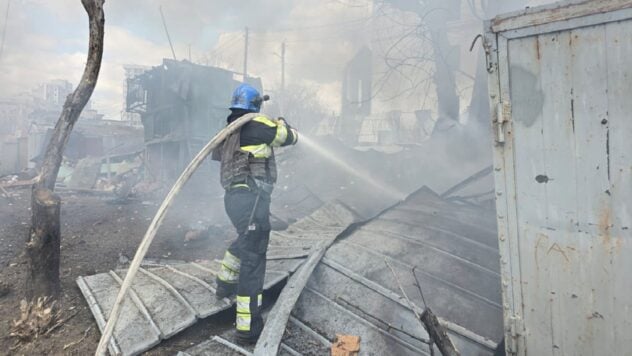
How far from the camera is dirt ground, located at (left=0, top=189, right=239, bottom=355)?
2.53 metres

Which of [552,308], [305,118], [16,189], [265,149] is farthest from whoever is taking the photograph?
[305,118]

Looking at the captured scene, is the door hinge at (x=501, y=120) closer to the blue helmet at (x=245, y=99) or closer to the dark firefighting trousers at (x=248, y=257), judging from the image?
the dark firefighting trousers at (x=248, y=257)

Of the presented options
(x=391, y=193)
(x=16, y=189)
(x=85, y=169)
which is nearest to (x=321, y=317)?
(x=391, y=193)

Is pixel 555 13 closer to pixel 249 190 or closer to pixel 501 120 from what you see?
pixel 501 120

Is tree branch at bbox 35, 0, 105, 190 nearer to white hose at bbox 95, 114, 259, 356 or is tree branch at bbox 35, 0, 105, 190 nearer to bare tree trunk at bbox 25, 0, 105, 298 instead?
bare tree trunk at bbox 25, 0, 105, 298

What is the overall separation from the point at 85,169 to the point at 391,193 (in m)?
10.5

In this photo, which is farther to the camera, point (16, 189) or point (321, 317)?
point (16, 189)

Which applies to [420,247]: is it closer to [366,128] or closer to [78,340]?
[78,340]

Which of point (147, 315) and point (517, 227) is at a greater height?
point (517, 227)

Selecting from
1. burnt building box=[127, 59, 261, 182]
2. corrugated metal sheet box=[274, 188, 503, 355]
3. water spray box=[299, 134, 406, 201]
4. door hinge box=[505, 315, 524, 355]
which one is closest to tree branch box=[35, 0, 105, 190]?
corrugated metal sheet box=[274, 188, 503, 355]

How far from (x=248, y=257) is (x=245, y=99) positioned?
1.24 meters

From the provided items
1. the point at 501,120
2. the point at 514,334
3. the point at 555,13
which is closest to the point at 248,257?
the point at 514,334

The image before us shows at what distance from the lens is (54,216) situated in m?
2.97

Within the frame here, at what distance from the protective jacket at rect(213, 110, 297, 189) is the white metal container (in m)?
1.53
